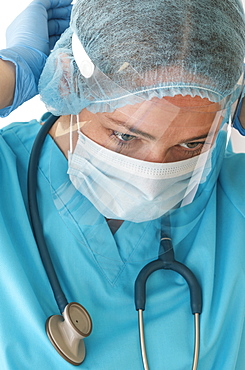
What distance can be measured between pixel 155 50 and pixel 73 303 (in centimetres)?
54

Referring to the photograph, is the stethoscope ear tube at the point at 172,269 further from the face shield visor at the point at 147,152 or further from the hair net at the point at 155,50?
the hair net at the point at 155,50

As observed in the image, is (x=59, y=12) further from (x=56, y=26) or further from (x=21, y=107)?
(x=21, y=107)

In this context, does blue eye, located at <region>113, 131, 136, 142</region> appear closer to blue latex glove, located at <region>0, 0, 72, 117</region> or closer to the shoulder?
blue latex glove, located at <region>0, 0, 72, 117</region>

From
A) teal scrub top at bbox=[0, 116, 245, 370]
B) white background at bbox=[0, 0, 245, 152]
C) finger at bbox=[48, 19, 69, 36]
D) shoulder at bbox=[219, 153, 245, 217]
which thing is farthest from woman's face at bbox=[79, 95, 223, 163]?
white background at bbox=[0, 0, 245, 152]

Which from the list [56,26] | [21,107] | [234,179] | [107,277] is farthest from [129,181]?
[21,107]

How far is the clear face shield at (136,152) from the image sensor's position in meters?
0.88

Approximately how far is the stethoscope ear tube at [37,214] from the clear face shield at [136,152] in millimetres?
38

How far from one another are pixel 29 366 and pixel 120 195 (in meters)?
0.40

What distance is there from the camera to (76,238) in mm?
1120

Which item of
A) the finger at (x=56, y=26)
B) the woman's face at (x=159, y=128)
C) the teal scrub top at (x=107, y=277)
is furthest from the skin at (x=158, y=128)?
the finger at (x=56, y=26)

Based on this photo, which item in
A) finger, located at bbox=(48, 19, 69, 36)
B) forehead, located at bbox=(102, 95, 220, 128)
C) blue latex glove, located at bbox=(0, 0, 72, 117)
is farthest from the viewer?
finger, located at bbox=(48, 19, 69, 36)

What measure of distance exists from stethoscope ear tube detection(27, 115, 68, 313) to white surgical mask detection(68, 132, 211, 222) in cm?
10

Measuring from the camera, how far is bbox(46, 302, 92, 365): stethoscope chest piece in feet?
3.19

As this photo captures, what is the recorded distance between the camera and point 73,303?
1.01 metres
